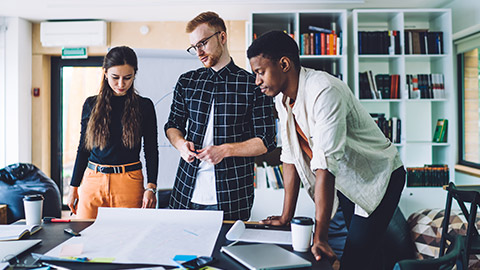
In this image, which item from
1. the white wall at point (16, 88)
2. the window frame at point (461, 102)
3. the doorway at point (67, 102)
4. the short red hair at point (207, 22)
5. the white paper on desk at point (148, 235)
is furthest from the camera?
the doorway at point (67, 102)

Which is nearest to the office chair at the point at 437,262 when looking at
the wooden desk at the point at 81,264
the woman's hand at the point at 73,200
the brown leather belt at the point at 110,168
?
the wooden desk at the point at 81,264

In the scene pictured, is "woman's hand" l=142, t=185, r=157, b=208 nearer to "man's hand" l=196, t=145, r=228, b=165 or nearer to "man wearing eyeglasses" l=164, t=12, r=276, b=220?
"man wearing eyeglasses" l=164, t=12, r=276, b=220

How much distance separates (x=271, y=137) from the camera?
67.8 inches

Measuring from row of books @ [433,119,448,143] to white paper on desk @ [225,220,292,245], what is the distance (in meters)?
3.14

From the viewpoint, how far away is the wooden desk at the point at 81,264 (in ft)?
3.23

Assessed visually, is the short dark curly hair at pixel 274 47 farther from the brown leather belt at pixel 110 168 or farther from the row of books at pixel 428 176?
the row of books at pixel 428 176

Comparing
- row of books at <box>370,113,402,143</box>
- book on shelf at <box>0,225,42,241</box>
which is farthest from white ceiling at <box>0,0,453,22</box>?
book on shelf at <box>0,225,42,241</box>

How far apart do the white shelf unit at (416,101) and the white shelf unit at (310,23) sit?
4.8 inches

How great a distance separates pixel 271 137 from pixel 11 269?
108 centimetres

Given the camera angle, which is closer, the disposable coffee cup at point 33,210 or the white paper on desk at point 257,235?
the white paper on desk at point 257,235

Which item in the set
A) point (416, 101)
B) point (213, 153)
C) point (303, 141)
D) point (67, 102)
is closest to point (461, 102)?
point (416, 101)

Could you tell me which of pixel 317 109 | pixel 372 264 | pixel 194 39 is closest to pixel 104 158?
pixel 194 39

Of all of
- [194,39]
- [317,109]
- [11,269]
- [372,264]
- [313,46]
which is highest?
[313,46]

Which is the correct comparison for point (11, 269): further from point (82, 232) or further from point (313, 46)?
point (313, 46)
